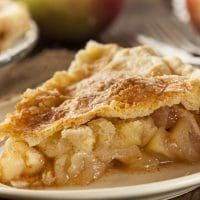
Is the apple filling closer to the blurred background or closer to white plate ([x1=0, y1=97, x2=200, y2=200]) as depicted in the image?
white plate ([x1=0, y1=97, x2=200, y2=200])

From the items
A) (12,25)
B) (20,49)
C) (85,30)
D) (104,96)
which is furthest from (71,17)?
(104,96)

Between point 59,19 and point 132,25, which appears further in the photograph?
point 132,25

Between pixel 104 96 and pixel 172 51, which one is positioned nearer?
pixel 104 96

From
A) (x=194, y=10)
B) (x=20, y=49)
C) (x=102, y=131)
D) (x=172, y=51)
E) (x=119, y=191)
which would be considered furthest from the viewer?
(x=194, y=10)

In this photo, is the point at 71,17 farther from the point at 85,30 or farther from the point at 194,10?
the point at 194,10

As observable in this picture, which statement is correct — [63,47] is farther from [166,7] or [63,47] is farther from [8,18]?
[166,7]

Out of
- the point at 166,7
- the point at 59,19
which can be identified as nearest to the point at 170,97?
the point at 59,19

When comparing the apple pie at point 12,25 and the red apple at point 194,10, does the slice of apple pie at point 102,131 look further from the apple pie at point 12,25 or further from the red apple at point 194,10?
the red apple at point 194,10
